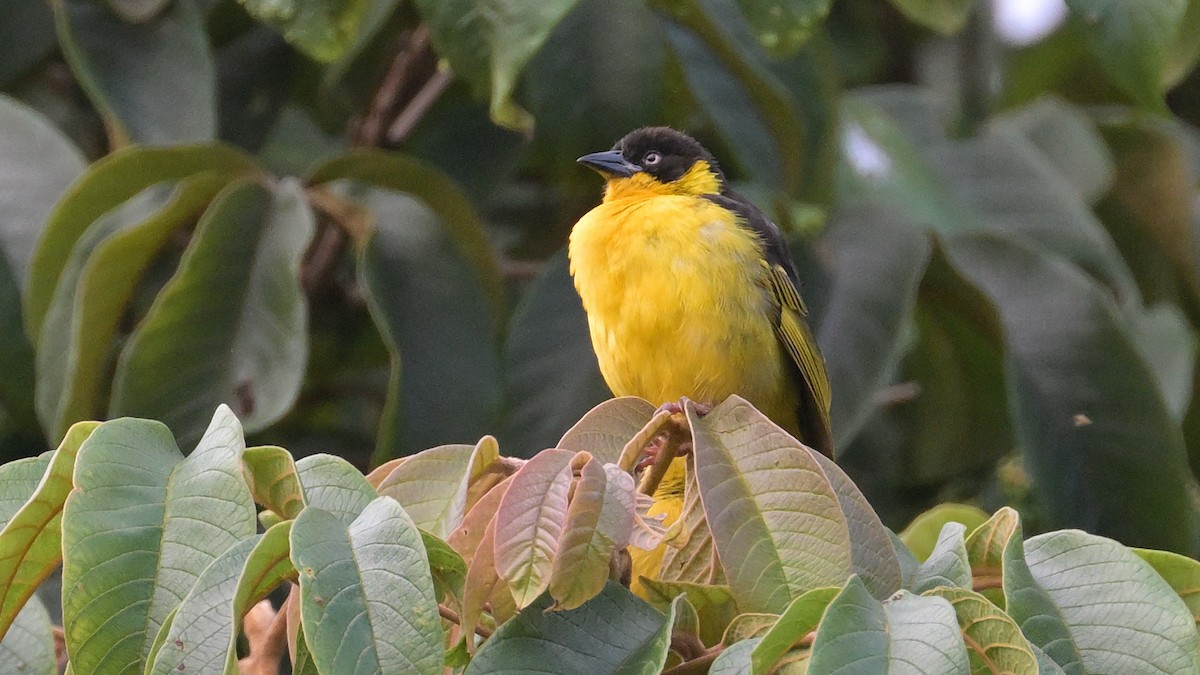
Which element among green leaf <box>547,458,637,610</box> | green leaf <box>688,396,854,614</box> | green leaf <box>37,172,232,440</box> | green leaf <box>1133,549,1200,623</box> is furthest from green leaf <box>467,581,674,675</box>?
green leaf <box>37,172,232,440</box>

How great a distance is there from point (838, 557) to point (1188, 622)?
380 millimetres

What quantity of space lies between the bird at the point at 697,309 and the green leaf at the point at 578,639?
1173 millimetres

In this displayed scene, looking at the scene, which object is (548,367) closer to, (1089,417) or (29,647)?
(1089,417)

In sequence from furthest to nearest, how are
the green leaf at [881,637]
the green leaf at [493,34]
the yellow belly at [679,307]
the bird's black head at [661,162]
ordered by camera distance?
the bird's black head at [661,162]
the yellow belly at [679,307]
the green leaf at [493,34]
the green leaf at [881,637]

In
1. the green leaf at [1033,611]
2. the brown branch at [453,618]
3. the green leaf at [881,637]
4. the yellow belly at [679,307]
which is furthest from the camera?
the yellow belly at [679,307]

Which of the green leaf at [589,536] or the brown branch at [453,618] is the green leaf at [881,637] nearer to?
the green leaf at [589,536]

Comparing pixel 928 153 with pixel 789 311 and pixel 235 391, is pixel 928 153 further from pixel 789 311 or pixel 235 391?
pixel 235 391

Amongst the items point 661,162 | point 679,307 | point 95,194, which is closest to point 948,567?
point 679,307

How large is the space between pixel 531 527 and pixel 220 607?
13.6 inches

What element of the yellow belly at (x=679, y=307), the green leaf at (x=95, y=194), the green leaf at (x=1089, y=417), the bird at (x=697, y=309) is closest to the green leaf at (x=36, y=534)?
the bird at (x=697, y=309)

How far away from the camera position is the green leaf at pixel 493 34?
2.65 meters

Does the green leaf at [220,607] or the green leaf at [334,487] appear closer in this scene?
the green leaf at [220,607]

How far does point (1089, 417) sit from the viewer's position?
3.58 meters

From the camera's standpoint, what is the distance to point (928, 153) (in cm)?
447
